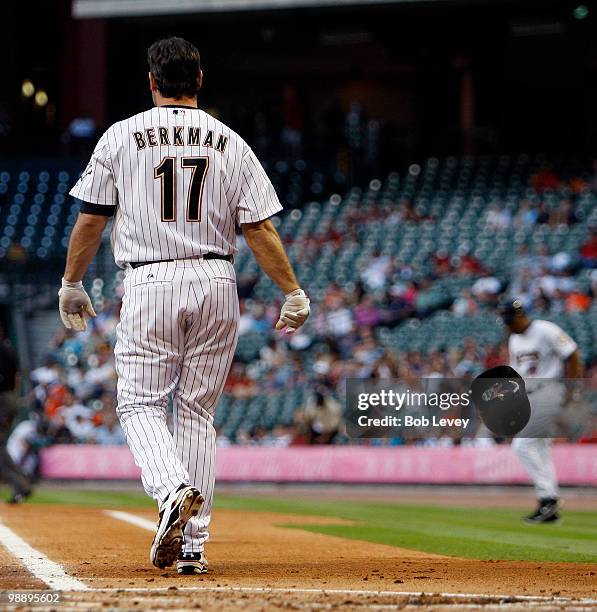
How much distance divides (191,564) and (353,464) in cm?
1280

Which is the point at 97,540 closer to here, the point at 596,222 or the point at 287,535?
the point at 287,535

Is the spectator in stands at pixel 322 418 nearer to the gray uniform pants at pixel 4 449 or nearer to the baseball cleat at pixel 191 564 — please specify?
the gray uniform pants at pixel 4 449

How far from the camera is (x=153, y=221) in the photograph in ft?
17.7

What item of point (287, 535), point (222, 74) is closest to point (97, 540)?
point (287, 535)

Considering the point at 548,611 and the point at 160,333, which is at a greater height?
the point at 160,333

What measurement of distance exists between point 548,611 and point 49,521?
19.9ft

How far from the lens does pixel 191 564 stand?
5305 millimetres

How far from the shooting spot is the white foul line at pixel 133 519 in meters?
9.11

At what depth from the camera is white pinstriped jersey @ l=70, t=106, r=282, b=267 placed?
539 cm

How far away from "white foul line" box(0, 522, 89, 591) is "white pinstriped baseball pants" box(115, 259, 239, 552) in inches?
19.9

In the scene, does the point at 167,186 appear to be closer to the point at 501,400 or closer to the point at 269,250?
the point at 269,250

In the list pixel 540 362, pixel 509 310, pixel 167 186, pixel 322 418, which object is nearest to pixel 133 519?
pixel 509 310

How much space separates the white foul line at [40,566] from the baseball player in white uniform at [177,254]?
1.73 ft

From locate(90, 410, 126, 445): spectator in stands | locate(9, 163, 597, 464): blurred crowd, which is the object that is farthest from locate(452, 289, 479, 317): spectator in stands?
locate(90, 410, 126, 445): spectator in stands
